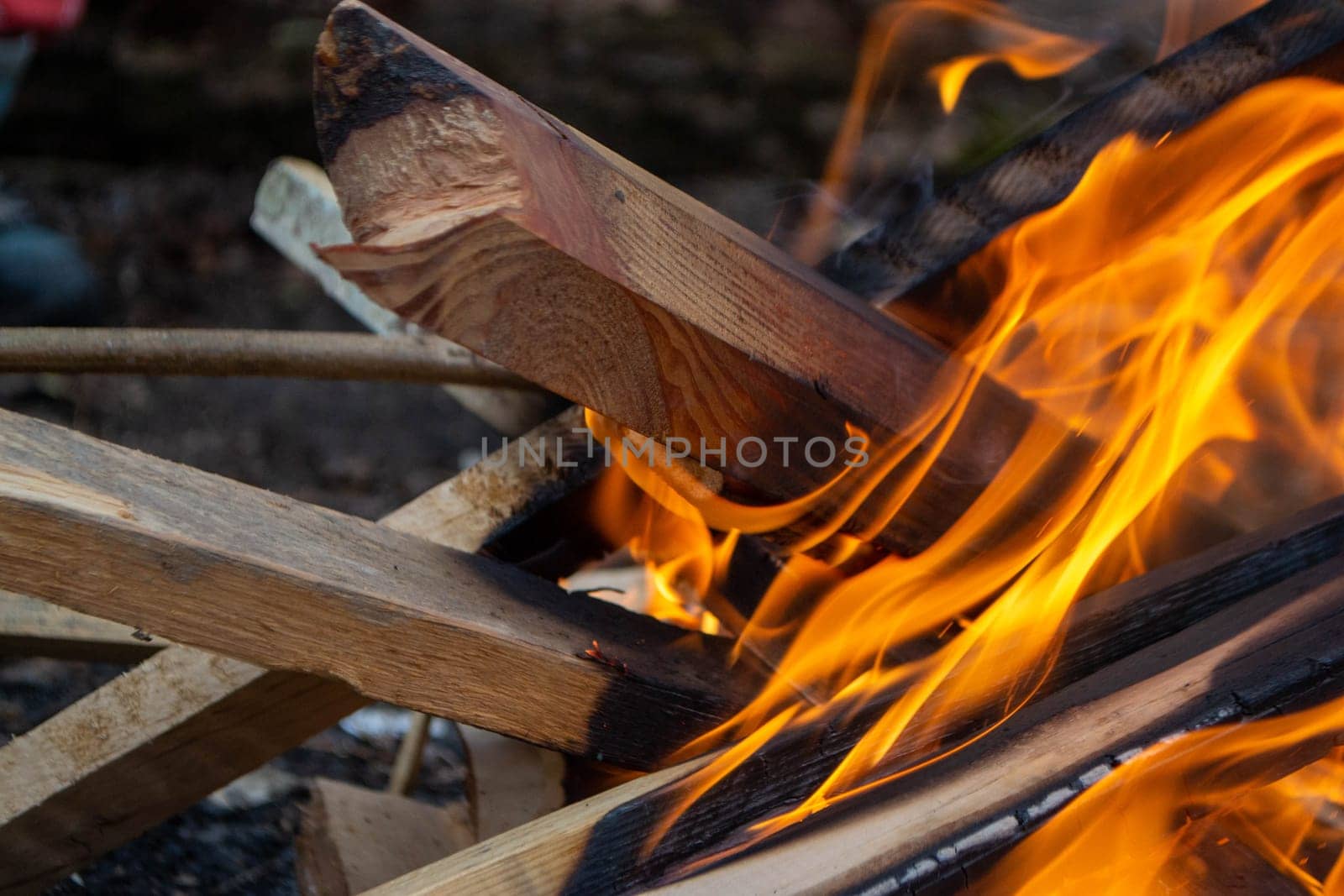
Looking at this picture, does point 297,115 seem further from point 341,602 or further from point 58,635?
point 341,602

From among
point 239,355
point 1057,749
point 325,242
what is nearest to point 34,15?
point 325,242

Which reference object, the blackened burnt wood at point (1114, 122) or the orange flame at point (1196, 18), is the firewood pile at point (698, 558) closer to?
the blackened burnt wood at point (1114, 122)

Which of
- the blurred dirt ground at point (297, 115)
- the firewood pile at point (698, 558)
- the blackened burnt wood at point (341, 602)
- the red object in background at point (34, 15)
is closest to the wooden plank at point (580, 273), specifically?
the firewood pile at point (698, 558)

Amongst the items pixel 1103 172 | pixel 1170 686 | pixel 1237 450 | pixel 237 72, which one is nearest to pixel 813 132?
pixel 237 72

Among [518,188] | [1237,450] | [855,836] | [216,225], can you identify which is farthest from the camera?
[216,225]

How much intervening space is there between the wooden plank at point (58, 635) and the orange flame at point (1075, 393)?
2.79ft

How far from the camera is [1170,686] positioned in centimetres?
129

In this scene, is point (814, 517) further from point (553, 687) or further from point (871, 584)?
point (553, 687)

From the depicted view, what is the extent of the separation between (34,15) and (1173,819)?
13.4 feet

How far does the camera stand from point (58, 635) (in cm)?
171

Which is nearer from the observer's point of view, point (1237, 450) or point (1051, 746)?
point (1051, 746)

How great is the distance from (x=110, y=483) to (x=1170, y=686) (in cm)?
111

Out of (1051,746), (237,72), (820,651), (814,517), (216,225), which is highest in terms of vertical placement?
(237,72)

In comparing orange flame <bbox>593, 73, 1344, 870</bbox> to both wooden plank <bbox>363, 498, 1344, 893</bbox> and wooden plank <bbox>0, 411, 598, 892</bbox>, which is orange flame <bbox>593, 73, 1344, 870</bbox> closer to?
wooden plank <bbox>363, 498, 1344, 893</bbox>
